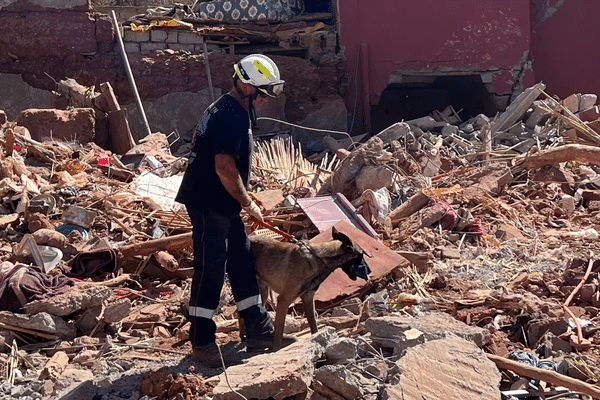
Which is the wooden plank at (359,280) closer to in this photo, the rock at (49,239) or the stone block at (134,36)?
the rock at (49,239)

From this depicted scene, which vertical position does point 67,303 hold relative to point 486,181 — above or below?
above

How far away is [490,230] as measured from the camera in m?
9.11

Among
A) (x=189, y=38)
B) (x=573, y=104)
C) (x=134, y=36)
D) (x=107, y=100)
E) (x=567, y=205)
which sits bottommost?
(x=567, y=205)

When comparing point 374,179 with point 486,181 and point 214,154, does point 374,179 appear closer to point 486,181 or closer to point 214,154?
point 486,181

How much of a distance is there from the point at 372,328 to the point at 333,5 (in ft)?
36.5

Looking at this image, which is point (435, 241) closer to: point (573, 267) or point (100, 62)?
point (573, 267)

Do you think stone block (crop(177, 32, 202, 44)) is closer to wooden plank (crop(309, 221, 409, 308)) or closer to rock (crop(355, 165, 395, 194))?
rock (crop(355, 165, 395, 194))

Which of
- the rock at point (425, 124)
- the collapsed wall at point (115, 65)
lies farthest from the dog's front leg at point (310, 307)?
the collapsed wall at point (115, 65)

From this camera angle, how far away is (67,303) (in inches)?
252

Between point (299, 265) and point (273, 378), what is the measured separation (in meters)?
1.22

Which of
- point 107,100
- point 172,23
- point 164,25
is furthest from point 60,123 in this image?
point 172,23

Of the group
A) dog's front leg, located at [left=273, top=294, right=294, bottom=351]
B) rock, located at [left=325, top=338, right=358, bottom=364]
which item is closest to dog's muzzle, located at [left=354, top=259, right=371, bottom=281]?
dog's front leg, located at [left=273, top=294, right=294, bottom=351]

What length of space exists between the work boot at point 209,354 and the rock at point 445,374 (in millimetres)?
1400

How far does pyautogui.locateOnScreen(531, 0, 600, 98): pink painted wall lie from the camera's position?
15.6 meters
